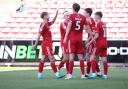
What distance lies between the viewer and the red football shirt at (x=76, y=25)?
11.6 meters

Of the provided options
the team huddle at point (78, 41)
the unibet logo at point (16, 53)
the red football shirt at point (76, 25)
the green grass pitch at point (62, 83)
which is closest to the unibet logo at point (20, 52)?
the unibet logo at point (16, 53)

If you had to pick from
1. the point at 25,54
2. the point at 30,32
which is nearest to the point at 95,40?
the point at 25,54

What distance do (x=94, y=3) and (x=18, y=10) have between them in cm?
425

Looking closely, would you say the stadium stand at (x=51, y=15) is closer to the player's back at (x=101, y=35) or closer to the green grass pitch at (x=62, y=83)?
the player's back at (x=101, y=35)

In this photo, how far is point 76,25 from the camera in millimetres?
11664

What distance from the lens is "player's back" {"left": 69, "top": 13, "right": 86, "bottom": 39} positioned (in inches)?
457

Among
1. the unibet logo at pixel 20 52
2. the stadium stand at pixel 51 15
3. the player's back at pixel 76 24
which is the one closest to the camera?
the player's back at pixel 76 24

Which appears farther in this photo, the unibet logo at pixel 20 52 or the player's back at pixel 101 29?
the unibet logo at pixel 20 52

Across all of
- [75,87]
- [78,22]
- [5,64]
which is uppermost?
[78,22]

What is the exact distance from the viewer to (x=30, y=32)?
22.6 m

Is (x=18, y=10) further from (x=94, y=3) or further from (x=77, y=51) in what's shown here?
(x=77, y=51)

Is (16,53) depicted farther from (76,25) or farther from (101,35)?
(76,25)

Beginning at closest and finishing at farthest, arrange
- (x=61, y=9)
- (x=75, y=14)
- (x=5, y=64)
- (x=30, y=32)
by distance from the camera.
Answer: (x=75, y=14), (x=5, y=64), (x=30, y=32), (x=61, y=9)

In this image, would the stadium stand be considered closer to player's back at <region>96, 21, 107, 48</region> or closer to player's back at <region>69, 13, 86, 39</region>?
player's back at <region>96, 21, 107, 48</region>
